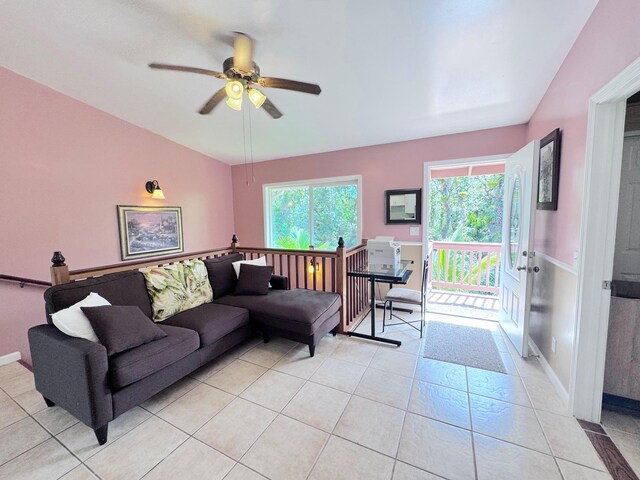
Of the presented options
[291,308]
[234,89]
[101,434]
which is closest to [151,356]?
[101,434]

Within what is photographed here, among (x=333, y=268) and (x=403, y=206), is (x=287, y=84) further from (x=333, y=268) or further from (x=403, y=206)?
(x=403, y=206)

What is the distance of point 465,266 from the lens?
454 cm

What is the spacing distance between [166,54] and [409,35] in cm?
207

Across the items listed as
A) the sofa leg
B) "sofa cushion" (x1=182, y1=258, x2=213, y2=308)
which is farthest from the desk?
the sofa leg

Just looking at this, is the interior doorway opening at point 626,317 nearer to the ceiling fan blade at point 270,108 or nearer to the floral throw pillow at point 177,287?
the ceiling fan blade at point 270,108

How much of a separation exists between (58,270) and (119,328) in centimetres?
78

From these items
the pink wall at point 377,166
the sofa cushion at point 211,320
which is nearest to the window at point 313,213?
the pink wall at point 377,166

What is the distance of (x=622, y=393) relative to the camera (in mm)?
1815

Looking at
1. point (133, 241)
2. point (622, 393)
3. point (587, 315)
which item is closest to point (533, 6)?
point (587, 315)

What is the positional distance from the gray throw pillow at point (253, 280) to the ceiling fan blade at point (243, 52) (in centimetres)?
197

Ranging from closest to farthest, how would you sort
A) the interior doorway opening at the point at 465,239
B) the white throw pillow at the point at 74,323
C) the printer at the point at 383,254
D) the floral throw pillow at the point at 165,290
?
1. the white throw pillow at the point at 74,323
2. the floral throw pillow at the point at 165,290
3. the printer at the point at 383,254
4. the interior doorway opening at the point at 465,239

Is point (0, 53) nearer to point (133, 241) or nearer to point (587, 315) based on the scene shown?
point (133, 241)

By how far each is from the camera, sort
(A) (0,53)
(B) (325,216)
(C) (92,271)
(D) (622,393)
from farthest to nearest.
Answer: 1. (B) (325,216)
2. (A) (0,53)
3. (C) (92,271)
4. (D) (622,393)

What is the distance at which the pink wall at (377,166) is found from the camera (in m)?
3.37
